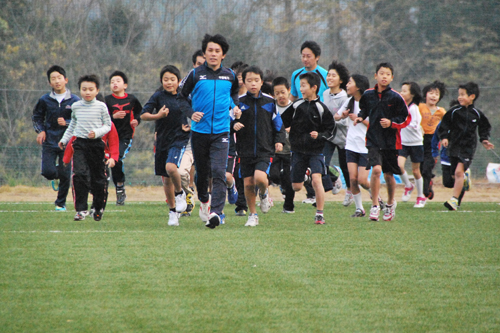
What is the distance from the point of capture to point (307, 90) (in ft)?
24.6

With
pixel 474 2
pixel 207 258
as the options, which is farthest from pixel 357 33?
pixel 207 258

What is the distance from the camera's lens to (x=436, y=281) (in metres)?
4.11

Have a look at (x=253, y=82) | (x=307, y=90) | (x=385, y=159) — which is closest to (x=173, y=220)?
(x=253, y=82)

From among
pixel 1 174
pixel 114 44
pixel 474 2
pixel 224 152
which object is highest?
pixel 474 2

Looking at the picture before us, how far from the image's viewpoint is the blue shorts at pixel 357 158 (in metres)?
8.45

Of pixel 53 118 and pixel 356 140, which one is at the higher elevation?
pixel 53 118

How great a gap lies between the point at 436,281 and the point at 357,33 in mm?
11789

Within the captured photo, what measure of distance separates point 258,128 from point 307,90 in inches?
30.8

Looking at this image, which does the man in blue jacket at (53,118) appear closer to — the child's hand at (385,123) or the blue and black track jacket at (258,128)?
the blue and black track jacket at (258,128)

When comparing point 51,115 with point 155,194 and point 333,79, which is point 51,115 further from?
point 155,194

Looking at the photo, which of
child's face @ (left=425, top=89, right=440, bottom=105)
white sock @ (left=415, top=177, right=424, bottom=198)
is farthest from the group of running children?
child's face @ (left=425, top=89, right=440, bottom=105)

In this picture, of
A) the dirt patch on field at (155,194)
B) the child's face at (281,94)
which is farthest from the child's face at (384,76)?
the dirt patch on field at (155,194)

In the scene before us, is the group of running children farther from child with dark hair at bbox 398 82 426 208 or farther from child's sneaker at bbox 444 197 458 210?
child with dark hair at bbox 398 82 426 208

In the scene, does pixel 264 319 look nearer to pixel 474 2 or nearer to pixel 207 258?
pixel 207 258
